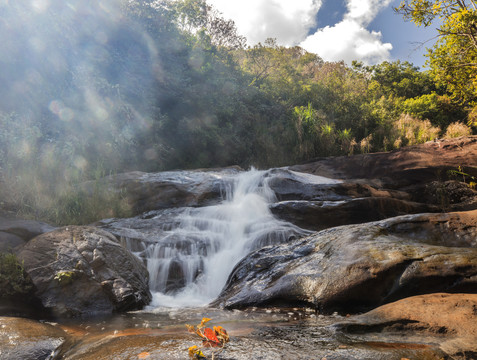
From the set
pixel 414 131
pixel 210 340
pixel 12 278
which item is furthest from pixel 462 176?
pixel 12 278

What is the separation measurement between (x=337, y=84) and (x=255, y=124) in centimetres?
820

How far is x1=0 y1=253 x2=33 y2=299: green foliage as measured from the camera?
156 inches

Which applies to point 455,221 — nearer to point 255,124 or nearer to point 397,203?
point 397,203

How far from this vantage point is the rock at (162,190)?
878 cm

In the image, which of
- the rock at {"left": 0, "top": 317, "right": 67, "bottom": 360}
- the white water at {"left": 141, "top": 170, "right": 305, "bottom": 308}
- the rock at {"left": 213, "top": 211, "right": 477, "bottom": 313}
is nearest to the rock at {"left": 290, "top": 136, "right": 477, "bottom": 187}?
the white water at {"left": 141, "top": 170, "right": 305, "bottom": 308}

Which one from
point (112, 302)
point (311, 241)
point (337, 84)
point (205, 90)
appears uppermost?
point (337, 84)

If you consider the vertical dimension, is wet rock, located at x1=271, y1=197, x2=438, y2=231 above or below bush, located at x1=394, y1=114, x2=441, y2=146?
below

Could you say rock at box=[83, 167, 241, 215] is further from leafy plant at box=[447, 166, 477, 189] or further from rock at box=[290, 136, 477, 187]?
leafy plant at box=[447, 166, 477, 189]

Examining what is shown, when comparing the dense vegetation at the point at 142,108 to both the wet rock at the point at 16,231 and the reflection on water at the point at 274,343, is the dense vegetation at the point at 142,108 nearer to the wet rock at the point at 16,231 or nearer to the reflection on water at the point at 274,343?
the wet rock at the point at 16,231

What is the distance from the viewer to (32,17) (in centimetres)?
1036

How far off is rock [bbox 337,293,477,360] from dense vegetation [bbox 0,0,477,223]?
675cm

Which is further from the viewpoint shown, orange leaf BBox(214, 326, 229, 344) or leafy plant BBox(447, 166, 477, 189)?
leafy plant BBox(447, 166, 477, 189)

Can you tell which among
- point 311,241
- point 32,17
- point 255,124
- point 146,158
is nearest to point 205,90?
point 255,124

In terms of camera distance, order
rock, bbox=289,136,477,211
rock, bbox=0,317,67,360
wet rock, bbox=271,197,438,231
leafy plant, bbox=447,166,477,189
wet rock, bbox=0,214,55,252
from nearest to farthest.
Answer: rock, bbox=0,317,67,360, wet rock, bbox=0,214,55,252, wet rock, bbox=271,197,438,231, rock, bbox=289,136,477,211, leafy plant, bbox=447,166,477,189
